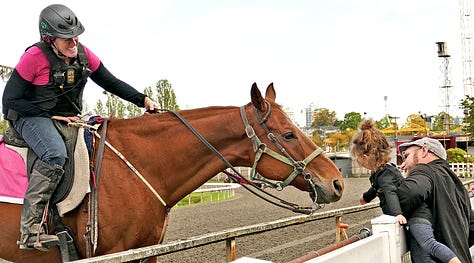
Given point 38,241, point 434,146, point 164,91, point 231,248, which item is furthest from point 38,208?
point 164,91

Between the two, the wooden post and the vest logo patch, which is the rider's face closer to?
the vest logo patch

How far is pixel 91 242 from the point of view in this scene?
3.45 m

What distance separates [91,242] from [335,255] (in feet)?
5.60

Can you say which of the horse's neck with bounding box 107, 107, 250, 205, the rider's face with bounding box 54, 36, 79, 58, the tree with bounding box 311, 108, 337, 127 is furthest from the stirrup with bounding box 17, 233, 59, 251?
the tree with bounding box 311, 108, 337, 127

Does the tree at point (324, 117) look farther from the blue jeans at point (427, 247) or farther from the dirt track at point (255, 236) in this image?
the blue jeans at point (427, 247)

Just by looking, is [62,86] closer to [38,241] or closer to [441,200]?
[38,241]

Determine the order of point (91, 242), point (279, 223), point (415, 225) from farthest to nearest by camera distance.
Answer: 1. point (279, 223)
2. point (415, 225)
3. point (91, 242)

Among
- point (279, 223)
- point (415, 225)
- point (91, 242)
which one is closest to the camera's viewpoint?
point (91, 242)

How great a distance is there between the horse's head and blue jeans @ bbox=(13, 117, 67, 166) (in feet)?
4.68

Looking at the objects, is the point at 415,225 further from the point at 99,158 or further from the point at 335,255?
the point at 99,158

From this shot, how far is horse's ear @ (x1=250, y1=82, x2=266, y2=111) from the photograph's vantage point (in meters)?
4.06

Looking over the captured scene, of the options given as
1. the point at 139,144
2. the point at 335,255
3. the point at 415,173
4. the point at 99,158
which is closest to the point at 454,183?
the point at 415,173

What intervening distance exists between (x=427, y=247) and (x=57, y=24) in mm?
3378

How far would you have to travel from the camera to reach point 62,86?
378 cm
